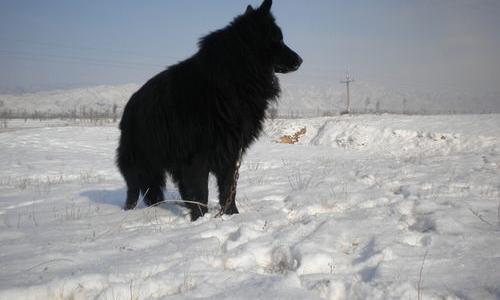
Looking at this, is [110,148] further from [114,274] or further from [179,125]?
[114,274]

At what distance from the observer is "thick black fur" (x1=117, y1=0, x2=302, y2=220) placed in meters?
3.38

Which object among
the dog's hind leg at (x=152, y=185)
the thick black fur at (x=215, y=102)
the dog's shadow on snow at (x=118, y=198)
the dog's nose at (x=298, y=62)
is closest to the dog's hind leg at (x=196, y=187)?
the thick black fur at (x=215, y=102)

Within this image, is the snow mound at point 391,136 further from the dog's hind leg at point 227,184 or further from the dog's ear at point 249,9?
the dog's hind leg at point 227,184

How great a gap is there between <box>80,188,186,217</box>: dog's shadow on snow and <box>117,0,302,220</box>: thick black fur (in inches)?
20.5

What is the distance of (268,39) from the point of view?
3.64 meters

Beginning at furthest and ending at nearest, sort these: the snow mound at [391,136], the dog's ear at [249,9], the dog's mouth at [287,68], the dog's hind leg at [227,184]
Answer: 1. the snow mound at [391,136]
2. the dog's mouth at [287,68]
3. the dog's ear at [249,9]
4. the dog's hind leg at [227,184]

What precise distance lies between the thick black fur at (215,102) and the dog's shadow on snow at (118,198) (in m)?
0.52

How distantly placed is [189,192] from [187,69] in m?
1.34

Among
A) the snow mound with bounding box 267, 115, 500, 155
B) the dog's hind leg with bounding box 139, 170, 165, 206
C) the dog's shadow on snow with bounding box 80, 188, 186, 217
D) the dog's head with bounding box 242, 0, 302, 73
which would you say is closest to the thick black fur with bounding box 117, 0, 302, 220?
the dog's head with bounding box 242, 0, 302, 73

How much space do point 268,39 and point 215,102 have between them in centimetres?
99

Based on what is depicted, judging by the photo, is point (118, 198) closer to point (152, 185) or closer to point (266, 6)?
point (152, 185)

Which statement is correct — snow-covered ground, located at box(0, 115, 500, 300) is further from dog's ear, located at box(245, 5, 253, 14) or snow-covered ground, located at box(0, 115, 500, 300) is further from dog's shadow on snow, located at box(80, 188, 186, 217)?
dog's ear, located at box(245, 5, 253, 14)

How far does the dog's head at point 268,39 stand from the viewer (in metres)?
3.56

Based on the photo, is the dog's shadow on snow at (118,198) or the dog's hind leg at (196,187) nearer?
the dog's hind leg at (196,187)
